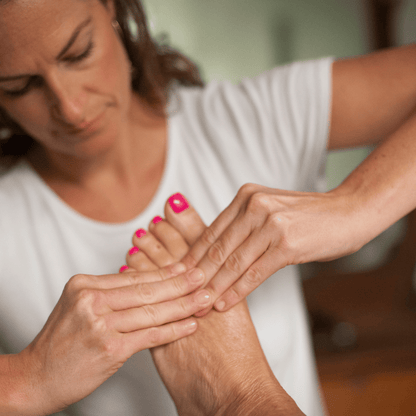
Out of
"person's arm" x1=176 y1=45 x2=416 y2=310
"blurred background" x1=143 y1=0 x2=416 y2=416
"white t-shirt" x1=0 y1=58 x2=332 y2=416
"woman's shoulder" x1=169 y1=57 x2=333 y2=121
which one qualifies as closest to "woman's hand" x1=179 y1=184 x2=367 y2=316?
"person's arm" x1=176 y1=45 x2=416 y2=310

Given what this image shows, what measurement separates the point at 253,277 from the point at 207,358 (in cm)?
18

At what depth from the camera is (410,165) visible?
0.68 metres

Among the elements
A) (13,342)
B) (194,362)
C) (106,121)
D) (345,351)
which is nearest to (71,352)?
(194,362)

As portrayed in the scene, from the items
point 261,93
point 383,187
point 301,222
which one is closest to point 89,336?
point 301,222

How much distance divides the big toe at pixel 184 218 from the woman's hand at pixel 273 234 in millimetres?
79

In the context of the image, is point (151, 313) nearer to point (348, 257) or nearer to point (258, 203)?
point (258, 203)

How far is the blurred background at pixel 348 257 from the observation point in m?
1.81

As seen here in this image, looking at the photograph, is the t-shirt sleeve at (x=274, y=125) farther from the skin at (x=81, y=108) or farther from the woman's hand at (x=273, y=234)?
the woman's hand at (x=273, y=234)

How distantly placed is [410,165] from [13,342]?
85cm

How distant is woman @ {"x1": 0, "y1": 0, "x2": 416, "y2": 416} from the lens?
24.0 inches

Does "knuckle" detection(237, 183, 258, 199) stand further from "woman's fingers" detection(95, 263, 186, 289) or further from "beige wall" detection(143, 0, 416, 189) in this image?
"beige wall" detection(143, 0, 416, 189)

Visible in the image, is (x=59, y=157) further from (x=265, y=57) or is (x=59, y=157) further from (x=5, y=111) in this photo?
(x=265, y=57)

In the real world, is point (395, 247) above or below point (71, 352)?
below

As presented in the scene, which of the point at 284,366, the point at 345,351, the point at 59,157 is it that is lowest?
the point at 345,351
